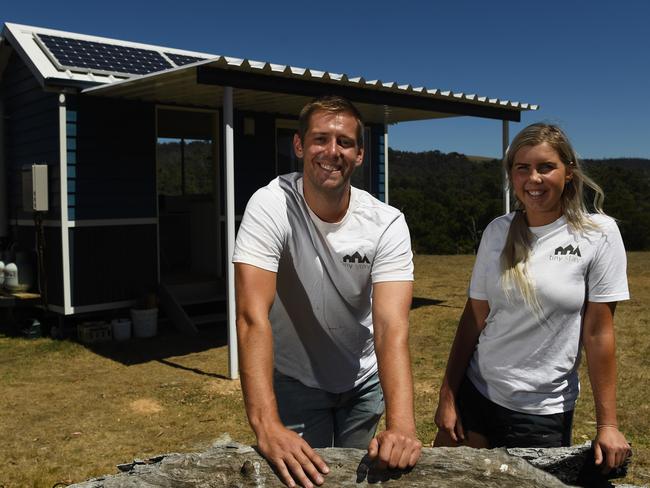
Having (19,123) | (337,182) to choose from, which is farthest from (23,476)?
(19,123)

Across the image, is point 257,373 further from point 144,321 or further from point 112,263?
point 112,263

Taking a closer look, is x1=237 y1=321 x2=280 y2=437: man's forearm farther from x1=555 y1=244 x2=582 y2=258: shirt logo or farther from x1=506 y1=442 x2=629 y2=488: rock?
x1=555 y1=244 x2=582 y2=258: shirt logo

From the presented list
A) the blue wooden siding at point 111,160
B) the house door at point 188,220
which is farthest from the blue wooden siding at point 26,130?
the house door at point 188,220

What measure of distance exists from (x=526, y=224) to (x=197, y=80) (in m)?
4.77

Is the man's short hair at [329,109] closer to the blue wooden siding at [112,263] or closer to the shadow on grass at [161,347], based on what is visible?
the shadow on grass at [161,347]

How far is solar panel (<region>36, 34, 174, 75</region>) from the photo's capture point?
26.5 ft

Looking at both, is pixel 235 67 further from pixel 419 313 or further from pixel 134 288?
pixel 419 313

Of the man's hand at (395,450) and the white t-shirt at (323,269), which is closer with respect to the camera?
the man's hand at (395,450)

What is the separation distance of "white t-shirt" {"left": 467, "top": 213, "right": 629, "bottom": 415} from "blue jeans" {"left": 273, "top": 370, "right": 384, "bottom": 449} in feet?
1.23

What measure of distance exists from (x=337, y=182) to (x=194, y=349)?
6.00m

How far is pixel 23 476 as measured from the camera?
4137mm

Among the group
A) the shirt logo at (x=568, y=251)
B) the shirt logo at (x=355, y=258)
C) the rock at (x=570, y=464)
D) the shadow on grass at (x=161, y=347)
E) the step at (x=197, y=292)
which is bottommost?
the shadow on grass at (x=161, y=347)

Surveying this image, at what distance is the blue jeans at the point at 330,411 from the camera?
84.2 inches

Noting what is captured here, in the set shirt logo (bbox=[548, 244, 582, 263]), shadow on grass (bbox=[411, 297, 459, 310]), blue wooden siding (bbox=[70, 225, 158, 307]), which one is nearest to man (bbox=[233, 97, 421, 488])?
shirt logo (bbox=[548, 244, 582, 263])
